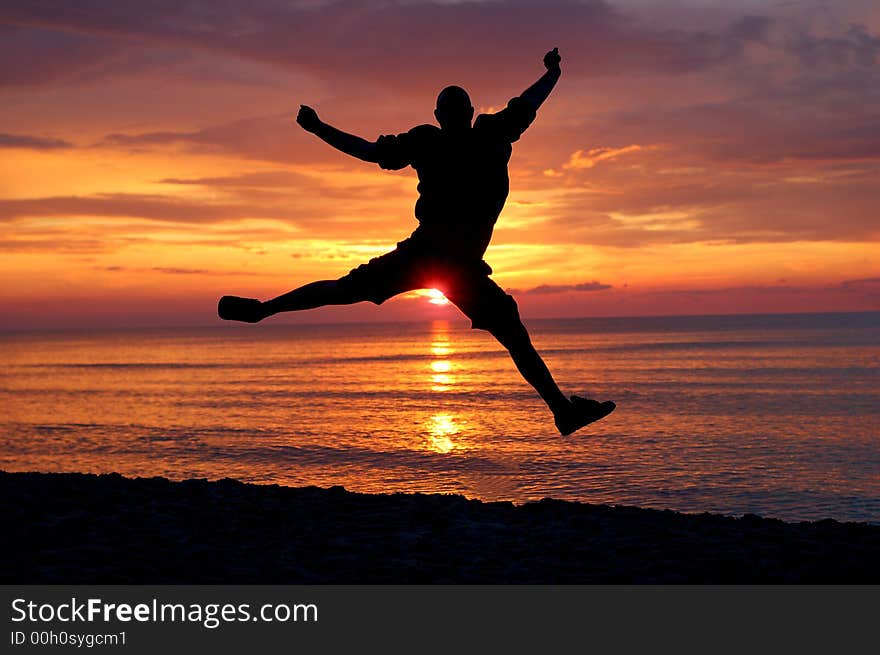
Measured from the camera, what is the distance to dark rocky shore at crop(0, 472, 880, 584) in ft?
24.9

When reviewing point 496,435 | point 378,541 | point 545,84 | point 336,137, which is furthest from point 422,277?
point 496,435

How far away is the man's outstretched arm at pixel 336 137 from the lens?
5.92 meters

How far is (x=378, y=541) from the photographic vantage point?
8.64 m

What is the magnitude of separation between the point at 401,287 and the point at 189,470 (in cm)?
2645

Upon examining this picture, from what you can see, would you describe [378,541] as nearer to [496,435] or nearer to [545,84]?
[545,84]

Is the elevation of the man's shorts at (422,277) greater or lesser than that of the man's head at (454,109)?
lesser

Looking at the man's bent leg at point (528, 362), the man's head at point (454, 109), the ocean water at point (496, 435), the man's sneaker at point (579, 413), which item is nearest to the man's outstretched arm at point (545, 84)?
the man's head at point (454, 109)

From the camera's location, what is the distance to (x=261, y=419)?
155ft

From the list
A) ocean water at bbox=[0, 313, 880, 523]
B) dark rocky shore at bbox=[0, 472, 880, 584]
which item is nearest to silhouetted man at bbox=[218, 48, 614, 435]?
dark rocky shore at bbox=[0, 472, 880, 584]

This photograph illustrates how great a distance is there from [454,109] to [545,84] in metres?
0.86

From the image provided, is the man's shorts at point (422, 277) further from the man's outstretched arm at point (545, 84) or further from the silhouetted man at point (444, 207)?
the man's outstretched arm at point (545, 84)

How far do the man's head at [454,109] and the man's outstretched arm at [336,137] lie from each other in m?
0.53

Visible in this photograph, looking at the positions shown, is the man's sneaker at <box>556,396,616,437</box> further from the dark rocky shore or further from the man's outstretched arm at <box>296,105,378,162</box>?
the man's outstretched arm at <box>296,105,378,162</box>

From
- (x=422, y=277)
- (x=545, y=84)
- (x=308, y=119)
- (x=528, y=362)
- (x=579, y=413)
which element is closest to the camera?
(x=308, y=119)
